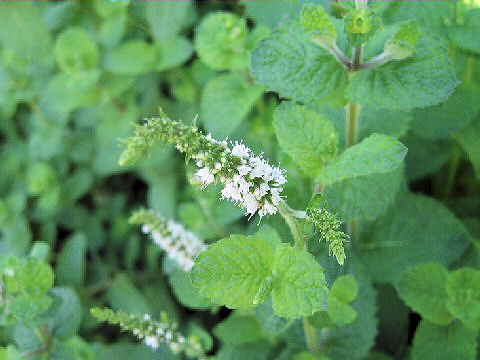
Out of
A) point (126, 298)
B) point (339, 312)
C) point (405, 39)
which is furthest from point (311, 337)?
point (126, 298)

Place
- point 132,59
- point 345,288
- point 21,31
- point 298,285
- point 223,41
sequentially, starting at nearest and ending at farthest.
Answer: point 298,285
point 345,288
point 223,41
point 21,31
point 132,59

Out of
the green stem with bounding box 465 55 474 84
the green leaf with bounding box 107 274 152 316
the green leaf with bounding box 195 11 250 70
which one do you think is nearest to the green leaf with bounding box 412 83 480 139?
the green stem with bounding box 465 55 474 84

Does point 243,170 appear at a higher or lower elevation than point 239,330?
higher

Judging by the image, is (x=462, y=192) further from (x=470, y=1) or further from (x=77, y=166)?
(x=77, y=166)

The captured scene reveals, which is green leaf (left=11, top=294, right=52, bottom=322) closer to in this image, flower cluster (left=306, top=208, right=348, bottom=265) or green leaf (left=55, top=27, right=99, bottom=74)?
flower cluster (left=306, top=208, right=348, bottom=265)

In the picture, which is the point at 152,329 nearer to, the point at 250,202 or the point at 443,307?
the point at 250,202

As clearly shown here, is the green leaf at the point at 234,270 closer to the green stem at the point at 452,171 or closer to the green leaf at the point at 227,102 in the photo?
the green leaf at the point at 227,102
